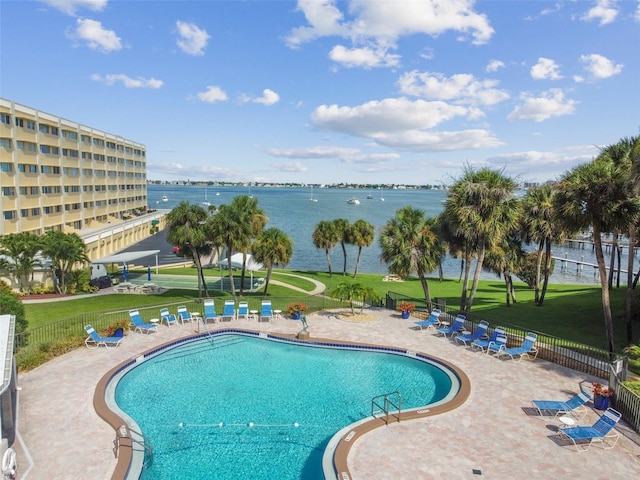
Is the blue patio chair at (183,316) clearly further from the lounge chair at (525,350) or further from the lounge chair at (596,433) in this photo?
the lounge chair at (596,433)

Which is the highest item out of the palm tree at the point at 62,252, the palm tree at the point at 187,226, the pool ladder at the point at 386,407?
the palm tree at the point at 187,226

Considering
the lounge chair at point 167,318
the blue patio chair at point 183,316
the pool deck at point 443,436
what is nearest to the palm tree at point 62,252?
the lounge chair at point 167,318

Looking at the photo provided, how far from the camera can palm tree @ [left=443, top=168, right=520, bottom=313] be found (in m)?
23.1

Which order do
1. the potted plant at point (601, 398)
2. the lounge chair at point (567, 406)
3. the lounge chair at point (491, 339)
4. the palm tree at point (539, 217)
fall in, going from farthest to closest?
→ the palm tree at point (539, 217)
the lounge chair at point (491, 339)
the potted plant at point (601, 398)
the lounge chair at point (567, 406)

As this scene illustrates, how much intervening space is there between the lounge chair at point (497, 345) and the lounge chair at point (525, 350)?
0.21 m

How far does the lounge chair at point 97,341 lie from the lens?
783 inches

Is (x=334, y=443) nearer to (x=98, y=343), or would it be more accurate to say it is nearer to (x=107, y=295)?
(x=98, y=343)

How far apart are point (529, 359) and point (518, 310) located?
42.4ft

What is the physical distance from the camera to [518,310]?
30781 mm

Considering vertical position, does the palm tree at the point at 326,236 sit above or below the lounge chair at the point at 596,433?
above

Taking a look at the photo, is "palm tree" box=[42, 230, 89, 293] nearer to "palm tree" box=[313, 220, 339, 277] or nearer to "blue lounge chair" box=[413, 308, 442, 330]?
"palm tree" box=[313, 220, 339, 277]

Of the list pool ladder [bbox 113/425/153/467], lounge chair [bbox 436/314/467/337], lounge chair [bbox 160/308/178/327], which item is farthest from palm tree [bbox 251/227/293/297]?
pool ladder [bbox 113/425/153/467]

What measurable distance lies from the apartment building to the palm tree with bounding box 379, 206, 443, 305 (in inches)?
1544

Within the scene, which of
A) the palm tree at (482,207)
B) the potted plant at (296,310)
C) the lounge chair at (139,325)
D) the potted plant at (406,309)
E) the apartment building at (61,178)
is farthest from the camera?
the apartment building at (61,178)
